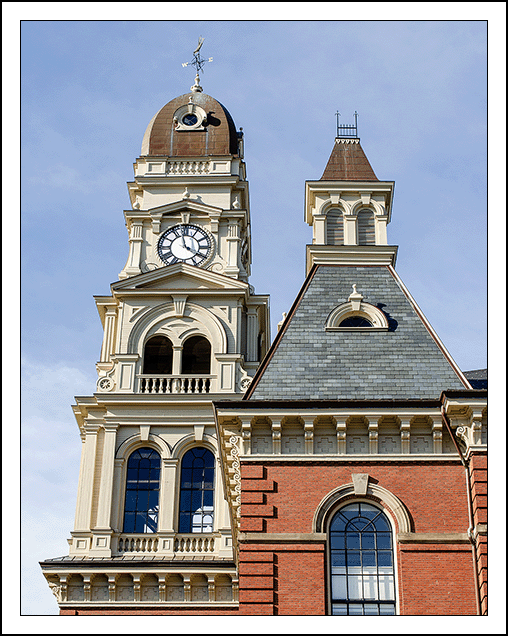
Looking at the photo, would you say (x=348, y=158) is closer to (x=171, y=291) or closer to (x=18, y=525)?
(x=171, y=291)

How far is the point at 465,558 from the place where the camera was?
19.2 meters

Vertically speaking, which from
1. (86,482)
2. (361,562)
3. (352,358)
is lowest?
(361,562)

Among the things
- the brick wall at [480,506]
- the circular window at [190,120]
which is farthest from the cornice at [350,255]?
the circular window at [190,120]

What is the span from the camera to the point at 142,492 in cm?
3481

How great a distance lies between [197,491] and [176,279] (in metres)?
8.54

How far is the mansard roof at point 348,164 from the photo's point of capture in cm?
2973

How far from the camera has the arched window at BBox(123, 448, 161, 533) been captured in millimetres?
34375

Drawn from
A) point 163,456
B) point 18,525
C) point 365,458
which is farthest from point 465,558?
point 163,456

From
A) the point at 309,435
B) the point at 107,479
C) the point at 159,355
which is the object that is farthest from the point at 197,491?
the point at 309,435

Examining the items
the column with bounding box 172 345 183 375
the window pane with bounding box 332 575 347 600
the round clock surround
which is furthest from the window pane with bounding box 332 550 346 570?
the round clock surround

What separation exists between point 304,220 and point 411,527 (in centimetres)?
1289

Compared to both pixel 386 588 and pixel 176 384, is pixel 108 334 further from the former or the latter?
pixel 386 588

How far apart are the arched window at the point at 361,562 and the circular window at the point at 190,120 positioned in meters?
28.3

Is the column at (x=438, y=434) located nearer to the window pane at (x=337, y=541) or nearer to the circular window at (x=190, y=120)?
the window pane at (x=337, y=541)
